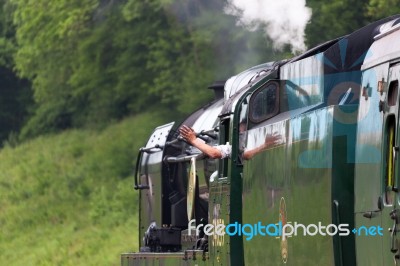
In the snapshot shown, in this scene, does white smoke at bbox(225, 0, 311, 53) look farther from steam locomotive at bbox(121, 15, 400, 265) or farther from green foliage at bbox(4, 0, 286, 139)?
green foliage at bbox(4, 0, 286, 139)

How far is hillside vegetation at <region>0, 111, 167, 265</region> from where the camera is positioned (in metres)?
31.6

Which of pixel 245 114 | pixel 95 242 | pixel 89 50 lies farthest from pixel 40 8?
pixel 245 114

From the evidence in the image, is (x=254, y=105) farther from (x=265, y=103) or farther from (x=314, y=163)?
(x=314, y=163)

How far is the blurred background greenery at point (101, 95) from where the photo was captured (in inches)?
1217

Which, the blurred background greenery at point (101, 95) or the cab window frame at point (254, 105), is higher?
the blurred background greenery at point (101, 95)

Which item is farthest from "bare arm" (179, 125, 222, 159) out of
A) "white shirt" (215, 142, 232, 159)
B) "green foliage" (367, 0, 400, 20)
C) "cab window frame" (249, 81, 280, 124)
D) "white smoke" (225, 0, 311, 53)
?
"green foliage" (367, 0, 400, 20)

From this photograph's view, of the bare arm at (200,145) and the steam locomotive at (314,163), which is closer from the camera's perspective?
the steam locomotive at (314,163)

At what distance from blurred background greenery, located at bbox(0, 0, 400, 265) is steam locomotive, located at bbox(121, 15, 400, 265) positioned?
12.7 metres

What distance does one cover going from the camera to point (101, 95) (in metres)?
42.4

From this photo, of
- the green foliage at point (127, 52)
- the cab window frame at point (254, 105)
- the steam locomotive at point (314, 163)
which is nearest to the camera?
the steam locomotive at point (314, 163)

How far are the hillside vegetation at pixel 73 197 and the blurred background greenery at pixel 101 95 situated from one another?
0.16ft

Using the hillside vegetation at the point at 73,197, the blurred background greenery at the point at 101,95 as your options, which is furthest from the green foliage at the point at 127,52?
the hillside vegetation at the point at 73,197

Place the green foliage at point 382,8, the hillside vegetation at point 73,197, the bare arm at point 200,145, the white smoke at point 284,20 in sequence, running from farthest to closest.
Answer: the hillside vegetation at point 73,197 < the green foliage at point 382,8 < the white smoke at point 284,20 < the bare arm at point 200,145

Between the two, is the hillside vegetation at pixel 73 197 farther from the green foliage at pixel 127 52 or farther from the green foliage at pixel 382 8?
the green foliage at pixel 382 8
